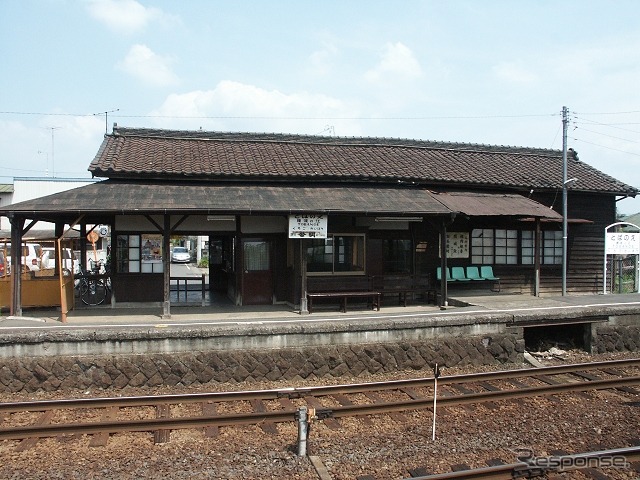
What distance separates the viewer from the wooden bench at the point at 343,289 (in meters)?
11.6

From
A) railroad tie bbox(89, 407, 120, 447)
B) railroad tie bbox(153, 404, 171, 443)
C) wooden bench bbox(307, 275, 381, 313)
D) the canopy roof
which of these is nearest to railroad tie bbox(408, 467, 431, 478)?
railroad tie bbox(153, 404, 171, 443)

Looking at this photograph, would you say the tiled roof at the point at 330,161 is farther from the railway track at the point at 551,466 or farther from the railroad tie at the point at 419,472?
the railway track at the point at 551,466

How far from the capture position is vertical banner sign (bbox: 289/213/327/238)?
11.0 m

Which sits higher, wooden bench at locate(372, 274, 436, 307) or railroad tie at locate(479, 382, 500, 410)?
wooden bench at locate(372, 274, 436, 307)

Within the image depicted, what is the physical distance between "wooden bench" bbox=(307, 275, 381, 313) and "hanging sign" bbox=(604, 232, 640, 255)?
7474 millimetres

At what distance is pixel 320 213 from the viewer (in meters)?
11.1

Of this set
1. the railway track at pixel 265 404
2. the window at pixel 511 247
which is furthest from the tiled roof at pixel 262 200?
the railway track at pixel 265 404

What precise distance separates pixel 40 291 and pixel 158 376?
5.00 metres

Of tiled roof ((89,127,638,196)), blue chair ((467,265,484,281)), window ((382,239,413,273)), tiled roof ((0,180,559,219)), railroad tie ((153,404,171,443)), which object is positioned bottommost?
railroad tie ((153,404,171,443))

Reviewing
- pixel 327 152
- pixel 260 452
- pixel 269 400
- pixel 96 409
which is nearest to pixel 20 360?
pixel 96 409

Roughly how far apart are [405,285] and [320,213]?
11.7 feet

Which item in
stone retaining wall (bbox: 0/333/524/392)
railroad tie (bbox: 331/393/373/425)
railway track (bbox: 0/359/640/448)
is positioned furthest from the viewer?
stone retaining wall (bbox: 0/333/524/392)

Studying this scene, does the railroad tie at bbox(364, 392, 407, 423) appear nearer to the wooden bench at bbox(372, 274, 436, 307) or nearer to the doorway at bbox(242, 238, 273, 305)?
the wooden bench at bbox(372, 274, 436, 307)

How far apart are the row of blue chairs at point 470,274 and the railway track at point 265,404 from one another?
5.29 metres
